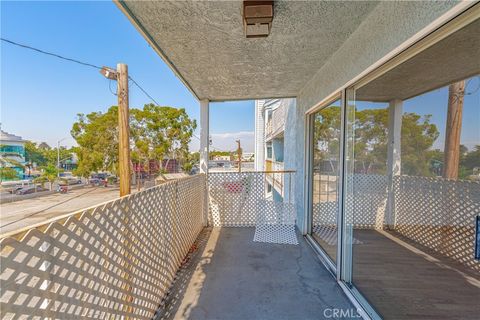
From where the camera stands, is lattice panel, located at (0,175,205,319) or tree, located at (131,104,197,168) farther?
tree, located at (131,104,197,168)

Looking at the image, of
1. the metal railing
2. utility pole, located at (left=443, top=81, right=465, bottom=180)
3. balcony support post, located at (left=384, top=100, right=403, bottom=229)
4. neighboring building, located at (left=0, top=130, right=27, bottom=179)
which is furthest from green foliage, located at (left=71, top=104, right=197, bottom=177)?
utility pole, located at (left=443, top=81, right=465, bottom=180)

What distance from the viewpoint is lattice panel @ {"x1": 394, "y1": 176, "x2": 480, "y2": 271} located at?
2.36m

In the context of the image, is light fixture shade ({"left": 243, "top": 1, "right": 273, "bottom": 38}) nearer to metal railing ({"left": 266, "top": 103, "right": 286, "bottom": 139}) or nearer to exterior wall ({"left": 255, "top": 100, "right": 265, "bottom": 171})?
metal railing ({"left": 266, "top": 103, "right": 286, "bottom": 139})

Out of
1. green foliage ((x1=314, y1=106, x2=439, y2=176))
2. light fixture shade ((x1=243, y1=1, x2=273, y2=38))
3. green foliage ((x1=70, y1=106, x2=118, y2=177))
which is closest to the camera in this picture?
light fixture shade ((x1=243, y1=1, x2=273, y2=38))

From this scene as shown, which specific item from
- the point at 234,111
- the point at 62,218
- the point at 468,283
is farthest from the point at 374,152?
the point at 234,111

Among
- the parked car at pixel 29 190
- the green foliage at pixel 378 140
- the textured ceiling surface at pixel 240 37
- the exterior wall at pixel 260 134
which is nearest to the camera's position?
the textured ceiling surface at pixel 240 37

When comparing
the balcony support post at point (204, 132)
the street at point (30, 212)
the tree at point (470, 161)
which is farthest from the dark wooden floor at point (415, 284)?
the street at point (30, 212)

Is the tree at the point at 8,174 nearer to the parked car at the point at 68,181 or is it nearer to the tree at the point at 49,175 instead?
the tree at the point at 49,175

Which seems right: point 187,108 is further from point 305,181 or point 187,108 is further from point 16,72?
point 305,181

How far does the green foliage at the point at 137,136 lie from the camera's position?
14.6 meters

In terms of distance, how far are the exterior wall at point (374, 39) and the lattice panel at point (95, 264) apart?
2.37 m

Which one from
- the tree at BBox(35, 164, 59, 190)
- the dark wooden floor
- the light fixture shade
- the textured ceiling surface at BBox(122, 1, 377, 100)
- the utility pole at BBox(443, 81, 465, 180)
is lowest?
the tree at BBox(35, 164, 59, 190)

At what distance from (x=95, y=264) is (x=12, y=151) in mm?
24951

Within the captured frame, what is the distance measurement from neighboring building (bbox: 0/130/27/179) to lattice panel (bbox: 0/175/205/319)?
1859 centimetres
